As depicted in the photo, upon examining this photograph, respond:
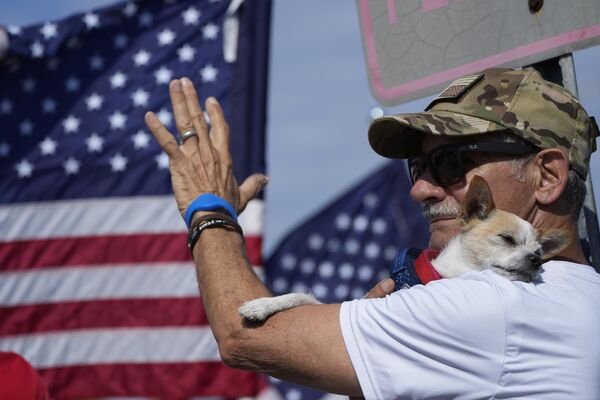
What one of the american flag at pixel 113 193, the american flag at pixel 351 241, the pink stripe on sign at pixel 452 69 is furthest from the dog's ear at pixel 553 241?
the american flag at pixel 351 241

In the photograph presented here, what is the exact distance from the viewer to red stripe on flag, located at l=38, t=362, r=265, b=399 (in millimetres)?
5828

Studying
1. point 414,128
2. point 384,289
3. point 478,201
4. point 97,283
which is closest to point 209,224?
point 384,289

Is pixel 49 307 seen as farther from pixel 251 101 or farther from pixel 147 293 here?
pixel 251 101

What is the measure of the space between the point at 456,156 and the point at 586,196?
443 millimetres

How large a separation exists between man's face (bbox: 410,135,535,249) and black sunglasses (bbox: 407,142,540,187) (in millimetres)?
15

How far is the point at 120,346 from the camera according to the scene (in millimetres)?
5914

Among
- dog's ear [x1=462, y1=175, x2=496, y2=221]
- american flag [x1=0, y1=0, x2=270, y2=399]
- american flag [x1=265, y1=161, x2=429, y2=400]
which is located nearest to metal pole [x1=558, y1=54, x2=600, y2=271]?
dog's ear [x1=462, y1=175, x2=496, y2=221]

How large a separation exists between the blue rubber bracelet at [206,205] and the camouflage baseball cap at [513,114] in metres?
0.46

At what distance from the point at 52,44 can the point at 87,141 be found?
0.71 m

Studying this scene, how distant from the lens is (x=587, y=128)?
2.33 metres

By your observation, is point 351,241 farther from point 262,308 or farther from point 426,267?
point 262,308

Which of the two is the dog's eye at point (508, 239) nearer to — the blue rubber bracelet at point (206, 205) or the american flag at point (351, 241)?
the blue rubber bracelet at point (206, 205)

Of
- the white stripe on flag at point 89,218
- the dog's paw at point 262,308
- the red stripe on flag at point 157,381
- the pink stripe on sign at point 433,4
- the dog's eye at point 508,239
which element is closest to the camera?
the dog's paw at point 262,308

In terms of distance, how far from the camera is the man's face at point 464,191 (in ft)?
7.50
